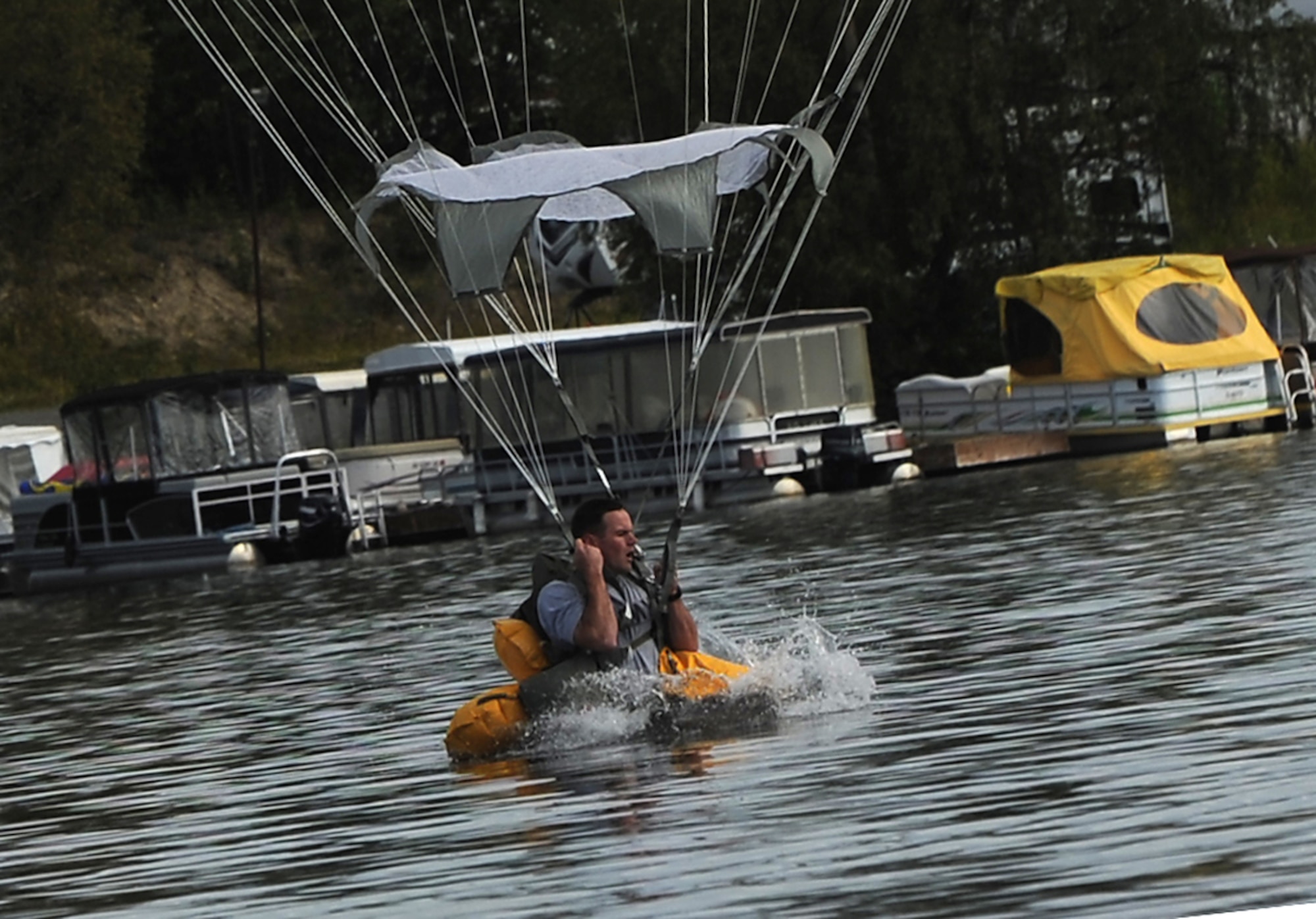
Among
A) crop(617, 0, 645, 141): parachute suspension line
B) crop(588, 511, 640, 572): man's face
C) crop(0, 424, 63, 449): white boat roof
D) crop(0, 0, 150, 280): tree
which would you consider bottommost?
crop(588, 511, 640, 572): man's face

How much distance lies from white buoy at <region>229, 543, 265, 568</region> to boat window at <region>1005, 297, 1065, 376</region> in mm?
13179

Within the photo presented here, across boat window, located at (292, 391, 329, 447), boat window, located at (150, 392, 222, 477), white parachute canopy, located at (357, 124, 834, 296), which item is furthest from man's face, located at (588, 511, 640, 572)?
→ boat window, located at (292, 391, 329, 447)

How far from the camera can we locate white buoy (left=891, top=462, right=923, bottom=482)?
4025 cm

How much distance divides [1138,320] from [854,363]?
4.43 m

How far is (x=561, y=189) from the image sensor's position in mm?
16000

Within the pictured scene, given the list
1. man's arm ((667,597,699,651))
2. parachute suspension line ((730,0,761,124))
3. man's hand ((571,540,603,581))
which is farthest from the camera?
parachute suspension line ((730,0,761,124))

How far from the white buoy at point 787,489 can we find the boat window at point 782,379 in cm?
155

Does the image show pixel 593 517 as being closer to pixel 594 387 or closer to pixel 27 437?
pixel 594 387

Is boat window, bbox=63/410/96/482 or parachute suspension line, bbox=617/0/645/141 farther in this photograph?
boat window, bbox=63/410/96/482

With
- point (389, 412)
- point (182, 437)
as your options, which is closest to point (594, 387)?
point (389, 412)

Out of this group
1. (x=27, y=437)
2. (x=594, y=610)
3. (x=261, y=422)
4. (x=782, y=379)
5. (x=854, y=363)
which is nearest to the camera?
(x=594, y=610)

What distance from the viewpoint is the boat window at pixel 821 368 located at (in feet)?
135

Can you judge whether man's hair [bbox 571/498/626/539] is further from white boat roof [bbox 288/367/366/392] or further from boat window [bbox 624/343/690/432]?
white boat roof [bbox 288/367/366/392]

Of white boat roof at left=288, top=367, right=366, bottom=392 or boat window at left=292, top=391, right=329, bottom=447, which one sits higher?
white boat roof at left=288, top=367, right=366, bottom=392
